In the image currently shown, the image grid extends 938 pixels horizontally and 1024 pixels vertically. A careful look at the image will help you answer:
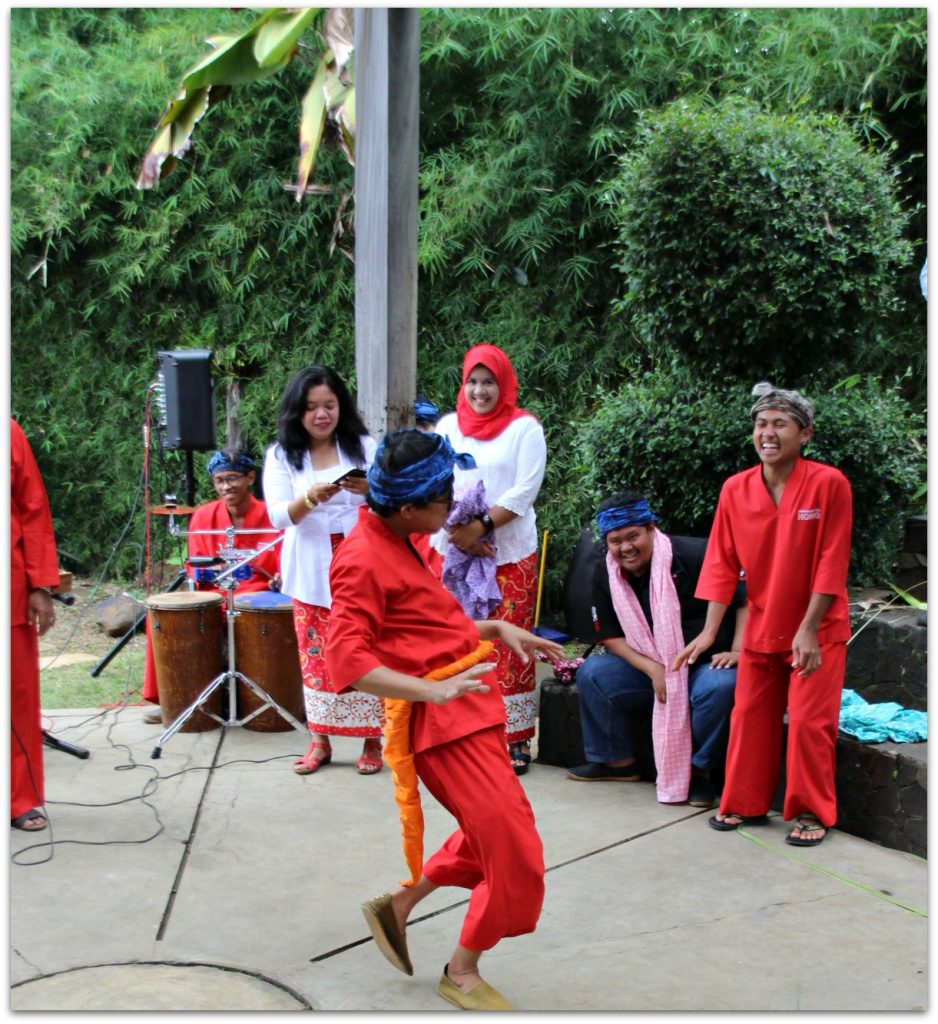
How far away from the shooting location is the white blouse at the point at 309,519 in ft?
15.7

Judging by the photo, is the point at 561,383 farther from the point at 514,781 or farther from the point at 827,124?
the point at 514,781

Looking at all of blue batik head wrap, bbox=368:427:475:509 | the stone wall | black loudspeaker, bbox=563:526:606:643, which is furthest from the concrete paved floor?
black loudspeaker, bbox=563:526:606:643

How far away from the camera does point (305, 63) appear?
840 centimetres

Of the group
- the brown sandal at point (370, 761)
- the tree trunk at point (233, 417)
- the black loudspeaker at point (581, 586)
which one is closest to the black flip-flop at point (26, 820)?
the brown sandal at point (370, 761)

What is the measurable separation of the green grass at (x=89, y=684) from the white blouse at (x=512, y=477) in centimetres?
275

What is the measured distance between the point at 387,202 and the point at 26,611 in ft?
6.72

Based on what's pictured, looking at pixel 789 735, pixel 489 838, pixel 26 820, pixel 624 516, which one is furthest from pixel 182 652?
pixel 489 838

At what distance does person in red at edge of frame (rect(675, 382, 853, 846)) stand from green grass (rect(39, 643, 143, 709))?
363cm

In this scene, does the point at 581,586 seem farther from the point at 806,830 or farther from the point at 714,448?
the point at 806,830

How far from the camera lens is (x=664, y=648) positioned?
4500 millimetres

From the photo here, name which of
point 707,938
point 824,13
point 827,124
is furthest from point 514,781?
point 824,13

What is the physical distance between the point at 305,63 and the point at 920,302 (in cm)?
468

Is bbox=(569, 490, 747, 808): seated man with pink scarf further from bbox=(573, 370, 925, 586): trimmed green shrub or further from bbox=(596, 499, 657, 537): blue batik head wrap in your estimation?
bbox=(573, 370, 925, 586): trimmed green shrub

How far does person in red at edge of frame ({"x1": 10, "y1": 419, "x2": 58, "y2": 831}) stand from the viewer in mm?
4059
